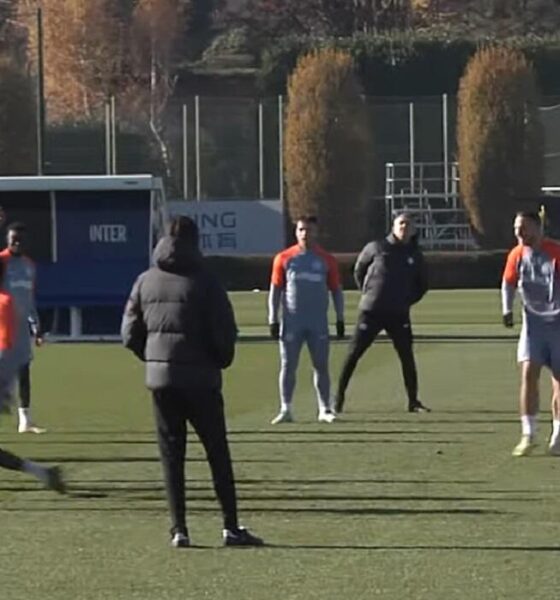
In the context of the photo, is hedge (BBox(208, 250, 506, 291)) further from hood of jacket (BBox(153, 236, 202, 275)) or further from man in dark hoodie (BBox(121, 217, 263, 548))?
hood of jacket (BBox(153, 236, 202, 275))

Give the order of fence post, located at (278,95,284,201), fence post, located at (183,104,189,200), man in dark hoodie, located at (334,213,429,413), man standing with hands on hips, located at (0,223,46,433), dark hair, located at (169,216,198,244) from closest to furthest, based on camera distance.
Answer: dark hair, located at (169,216,198,244) < man standing with hands on hips, located at (0,223,46,433) < man in dark hoodie, located at (334,213,429,413) < fence post, located at (278,95,284,201) < fence post, located at (183,104,189,200)

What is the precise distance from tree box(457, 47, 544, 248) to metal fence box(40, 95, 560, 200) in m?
3.52

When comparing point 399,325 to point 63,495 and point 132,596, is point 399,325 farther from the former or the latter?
point 132,596

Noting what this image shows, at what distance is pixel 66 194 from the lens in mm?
36062

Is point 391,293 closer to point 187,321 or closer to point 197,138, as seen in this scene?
point 187,321

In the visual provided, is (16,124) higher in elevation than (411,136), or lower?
higher

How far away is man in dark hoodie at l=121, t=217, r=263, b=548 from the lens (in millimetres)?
11344

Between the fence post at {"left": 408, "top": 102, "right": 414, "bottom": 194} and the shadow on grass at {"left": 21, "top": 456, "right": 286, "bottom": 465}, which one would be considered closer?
the shadow on grass at {"left": 21, "top": 456, "right": 286, "bottom": 465}

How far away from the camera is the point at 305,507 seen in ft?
43.7

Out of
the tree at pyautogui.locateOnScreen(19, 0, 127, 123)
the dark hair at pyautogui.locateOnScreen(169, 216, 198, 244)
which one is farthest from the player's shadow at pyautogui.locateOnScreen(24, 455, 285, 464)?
the tree at pyautogui.locateOnScreen(19, 0, 127, 123)

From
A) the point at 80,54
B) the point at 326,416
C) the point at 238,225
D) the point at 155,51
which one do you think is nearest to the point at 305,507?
the point at 326,416

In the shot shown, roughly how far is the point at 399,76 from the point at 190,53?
60.0ft

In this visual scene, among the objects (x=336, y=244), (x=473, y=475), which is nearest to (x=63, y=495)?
(x=473, y=475)

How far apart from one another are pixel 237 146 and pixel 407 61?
12.3 meters
